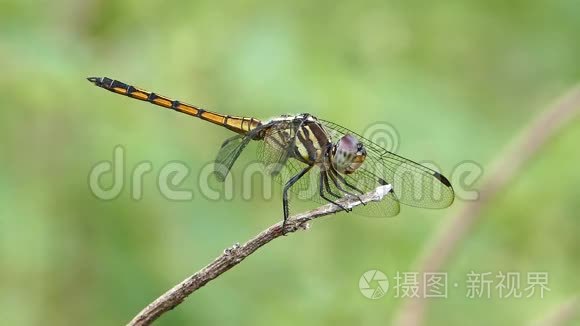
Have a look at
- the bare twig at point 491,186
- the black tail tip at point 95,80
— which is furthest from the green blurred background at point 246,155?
the bare twig at point 491,186

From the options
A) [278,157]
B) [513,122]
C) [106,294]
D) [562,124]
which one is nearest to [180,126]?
[278,157]

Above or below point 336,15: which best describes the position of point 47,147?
below

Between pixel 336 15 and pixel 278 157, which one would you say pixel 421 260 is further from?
pixel 336 15

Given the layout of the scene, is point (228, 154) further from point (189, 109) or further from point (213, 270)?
point (213, 270)

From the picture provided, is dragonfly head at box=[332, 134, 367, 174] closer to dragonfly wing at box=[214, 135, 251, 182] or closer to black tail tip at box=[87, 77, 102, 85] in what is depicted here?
dragonfly wing at box=[214, 135, 251, 182]

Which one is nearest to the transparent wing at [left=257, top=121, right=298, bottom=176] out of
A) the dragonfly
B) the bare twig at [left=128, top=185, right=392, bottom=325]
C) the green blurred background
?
the dragonfly
